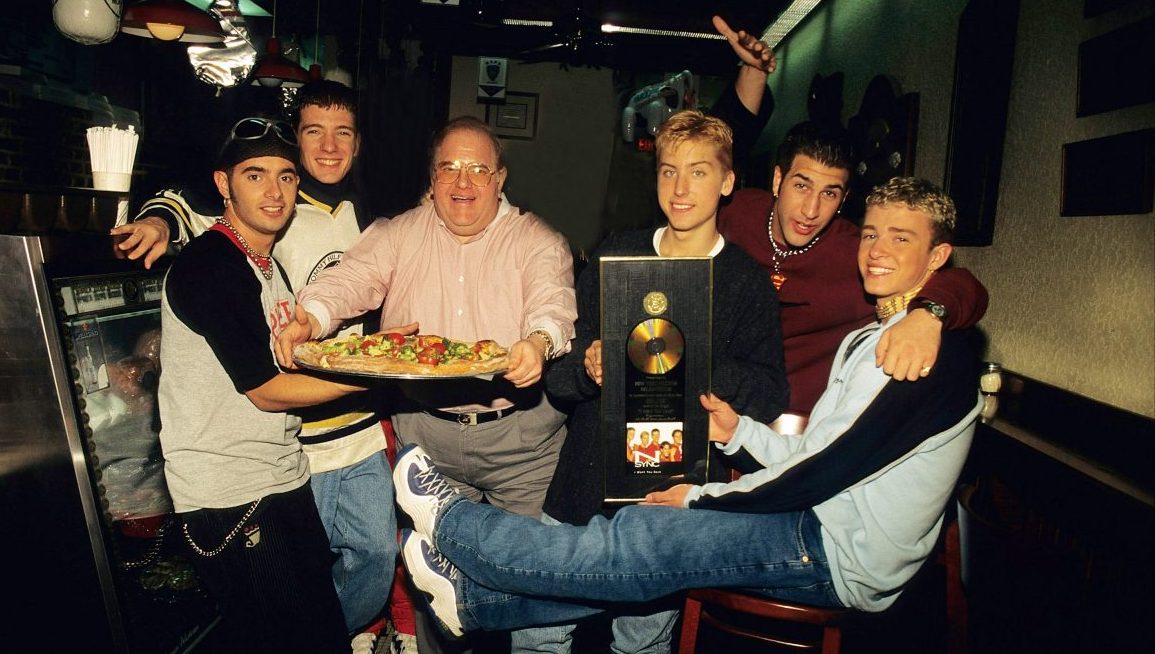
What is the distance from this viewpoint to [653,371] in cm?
177

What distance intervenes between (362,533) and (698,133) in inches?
66.9

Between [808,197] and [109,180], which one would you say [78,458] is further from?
[808,197]

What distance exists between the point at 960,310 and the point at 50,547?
246 cm

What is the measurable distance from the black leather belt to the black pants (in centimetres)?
50

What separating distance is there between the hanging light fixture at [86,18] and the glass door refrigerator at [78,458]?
5.43 ft

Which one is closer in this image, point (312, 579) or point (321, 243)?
point (312, 579)

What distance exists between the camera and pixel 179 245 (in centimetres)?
212

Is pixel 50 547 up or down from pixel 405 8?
down

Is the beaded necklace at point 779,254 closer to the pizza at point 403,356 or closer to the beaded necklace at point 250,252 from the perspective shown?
the pizza at point 403,356

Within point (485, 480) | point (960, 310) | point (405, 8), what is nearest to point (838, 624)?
point (960, 310)

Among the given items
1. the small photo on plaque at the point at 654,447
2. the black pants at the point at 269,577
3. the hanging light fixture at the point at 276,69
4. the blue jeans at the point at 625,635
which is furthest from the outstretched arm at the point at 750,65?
the hanging light fixture at the point at 276,69

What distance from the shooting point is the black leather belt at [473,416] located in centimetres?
222

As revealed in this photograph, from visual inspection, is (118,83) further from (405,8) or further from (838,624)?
(838,624)

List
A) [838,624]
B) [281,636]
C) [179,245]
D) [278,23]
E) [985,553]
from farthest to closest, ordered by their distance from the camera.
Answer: [278,23], [179,245], [281,636], [838,624], [985,553]
